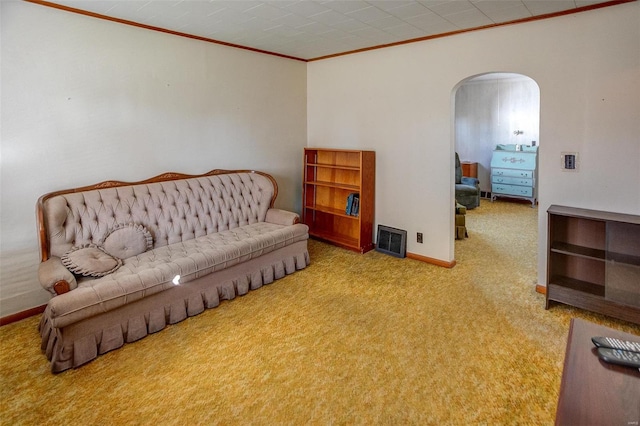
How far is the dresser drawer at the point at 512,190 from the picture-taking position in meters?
7.27

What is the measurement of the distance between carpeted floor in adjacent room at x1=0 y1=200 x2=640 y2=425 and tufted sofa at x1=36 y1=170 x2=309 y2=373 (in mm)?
148

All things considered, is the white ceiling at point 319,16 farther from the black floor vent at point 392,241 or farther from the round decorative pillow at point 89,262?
the black floor vent at point 392,241

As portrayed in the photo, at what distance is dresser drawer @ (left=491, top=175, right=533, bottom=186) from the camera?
7262 millimetres

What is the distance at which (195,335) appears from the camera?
2777 millimetres

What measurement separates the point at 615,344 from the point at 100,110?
3.91 metres

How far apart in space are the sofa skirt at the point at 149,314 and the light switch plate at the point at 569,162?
262cm

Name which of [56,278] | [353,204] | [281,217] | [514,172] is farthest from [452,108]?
[514,172]

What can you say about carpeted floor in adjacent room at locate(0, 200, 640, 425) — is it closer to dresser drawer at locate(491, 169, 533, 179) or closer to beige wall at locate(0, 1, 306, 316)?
beige wall at locate(0, 1, 306, 316)

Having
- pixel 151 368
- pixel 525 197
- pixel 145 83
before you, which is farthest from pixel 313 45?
pixel 525 197

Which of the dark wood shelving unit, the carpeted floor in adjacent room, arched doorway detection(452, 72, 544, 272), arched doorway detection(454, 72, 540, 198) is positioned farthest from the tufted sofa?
arched doorway detection(454, 72, 540, 198)

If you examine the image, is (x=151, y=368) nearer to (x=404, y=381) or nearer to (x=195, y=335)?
(x=195, y=335)

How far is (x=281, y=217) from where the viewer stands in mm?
4125

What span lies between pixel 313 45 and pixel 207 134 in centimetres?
158

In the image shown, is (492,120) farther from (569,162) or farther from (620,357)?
(620,357)
